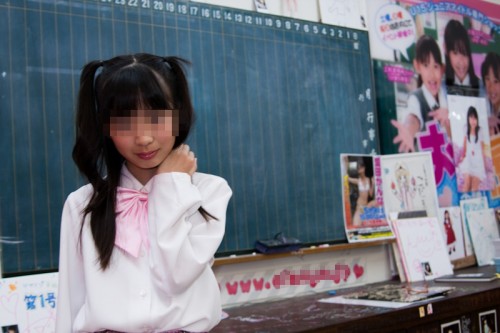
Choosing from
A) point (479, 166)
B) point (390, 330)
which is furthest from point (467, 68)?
point (390, 330)

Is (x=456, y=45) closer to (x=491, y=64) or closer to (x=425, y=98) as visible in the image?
(x=491, y=64)

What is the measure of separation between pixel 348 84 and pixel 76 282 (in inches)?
76.7

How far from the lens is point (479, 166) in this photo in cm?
337

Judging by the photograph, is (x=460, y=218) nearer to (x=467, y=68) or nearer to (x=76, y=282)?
(x=467, y=68)

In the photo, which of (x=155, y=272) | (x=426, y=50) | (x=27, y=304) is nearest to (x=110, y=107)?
(x=155, y=272)

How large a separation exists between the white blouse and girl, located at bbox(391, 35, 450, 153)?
6.85 ft

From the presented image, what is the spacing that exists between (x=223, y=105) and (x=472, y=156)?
1.70 metres

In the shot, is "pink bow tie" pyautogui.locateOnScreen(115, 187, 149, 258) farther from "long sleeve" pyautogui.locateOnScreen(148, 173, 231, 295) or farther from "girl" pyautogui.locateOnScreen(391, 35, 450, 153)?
"girl" pyautogui.locateOnScreen(391, 35, 450, 153)

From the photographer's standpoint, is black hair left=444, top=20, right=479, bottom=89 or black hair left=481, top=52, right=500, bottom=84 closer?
black hair left=444, top=20, right=479, bottom=89

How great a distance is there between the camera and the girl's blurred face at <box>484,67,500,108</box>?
138 inches

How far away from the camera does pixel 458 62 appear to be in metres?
3.34

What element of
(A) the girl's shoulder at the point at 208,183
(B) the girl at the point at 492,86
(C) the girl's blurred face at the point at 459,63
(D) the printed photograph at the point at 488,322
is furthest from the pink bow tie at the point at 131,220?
(B) the girl at the point at 492,86

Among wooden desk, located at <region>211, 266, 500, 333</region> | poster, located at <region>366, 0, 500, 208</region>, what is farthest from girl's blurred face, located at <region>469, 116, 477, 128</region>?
wooden desk, located at <region>211, 266, 500, 333</region>

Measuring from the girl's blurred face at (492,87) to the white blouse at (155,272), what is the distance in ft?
9.41
